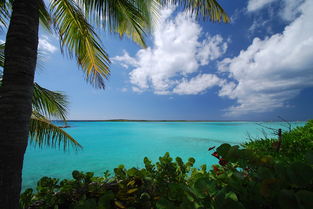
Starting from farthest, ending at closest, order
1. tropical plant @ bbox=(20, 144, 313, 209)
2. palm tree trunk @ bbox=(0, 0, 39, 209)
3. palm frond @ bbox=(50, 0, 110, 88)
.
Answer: palm frond @ bbox=(50, 0, 110, 88) → palm tree trunk @ bbox=(0, 0, 39, 209) → tropical plant @ bbox=(20, 144, 313, 209)

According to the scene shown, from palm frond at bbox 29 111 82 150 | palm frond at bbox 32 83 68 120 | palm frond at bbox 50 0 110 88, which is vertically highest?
palm frond at bbox 50 0 110 88

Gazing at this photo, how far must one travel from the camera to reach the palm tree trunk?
1.09 metres

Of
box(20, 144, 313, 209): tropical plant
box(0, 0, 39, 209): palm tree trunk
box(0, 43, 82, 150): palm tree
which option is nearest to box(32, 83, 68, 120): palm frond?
box(0, 43, 82, 150): palm tree

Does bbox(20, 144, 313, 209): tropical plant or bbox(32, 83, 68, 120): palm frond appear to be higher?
bbox(32, 83, 68, 120): palm frond

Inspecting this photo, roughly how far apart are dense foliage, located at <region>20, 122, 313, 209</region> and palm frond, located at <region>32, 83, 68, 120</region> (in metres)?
2.27

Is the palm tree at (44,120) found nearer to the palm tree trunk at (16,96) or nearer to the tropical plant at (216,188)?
the palm tree trunk at (16,96)

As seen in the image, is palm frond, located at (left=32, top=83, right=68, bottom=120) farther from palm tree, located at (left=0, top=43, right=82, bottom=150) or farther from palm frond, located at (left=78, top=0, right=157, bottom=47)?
palm frond, located at (left=78, top=0, right=157, bottom=47)

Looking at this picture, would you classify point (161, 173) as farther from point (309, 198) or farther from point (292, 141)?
point (292, 141)

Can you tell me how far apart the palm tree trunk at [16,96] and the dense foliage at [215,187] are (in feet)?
0.71

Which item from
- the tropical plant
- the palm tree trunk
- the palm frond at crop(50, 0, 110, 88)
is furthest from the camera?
the palm frond at crop(50, 0, 110, 88)

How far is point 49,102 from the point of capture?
293 centimetres

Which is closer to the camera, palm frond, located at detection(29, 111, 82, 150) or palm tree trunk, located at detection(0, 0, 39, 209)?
palm tree trunk, located at detection(0, 0, 39, 209)

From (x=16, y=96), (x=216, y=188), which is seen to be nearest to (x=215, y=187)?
(x=216, y=188)

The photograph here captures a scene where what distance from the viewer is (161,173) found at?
1.16 metres
